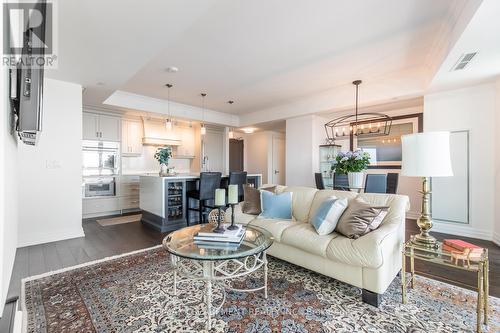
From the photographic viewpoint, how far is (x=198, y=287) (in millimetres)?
2100

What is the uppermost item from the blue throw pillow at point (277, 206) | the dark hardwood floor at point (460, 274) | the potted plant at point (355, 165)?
the potted plant at point (355, 165)

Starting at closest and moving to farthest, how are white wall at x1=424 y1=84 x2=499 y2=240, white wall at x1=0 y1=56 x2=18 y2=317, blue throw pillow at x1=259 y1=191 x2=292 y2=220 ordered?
white wall at x1=0 y1=56 x2=18 y2=317
blue throw pillow at x1=259 y1=191 x2=292 y2=220
white wall at x1=424 y1=84 x2=499 y2=240

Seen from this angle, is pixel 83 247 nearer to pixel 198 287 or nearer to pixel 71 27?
pixel 198 287

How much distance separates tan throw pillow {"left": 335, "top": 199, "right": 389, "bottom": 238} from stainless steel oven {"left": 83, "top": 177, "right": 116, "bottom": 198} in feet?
17.1

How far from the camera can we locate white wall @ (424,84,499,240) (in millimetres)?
3514

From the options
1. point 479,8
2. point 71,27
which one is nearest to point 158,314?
point 71,27

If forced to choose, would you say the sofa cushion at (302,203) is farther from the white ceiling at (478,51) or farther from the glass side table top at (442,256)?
the white ceiling at (478,51)

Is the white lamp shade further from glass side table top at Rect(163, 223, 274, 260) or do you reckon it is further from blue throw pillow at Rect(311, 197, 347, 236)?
glass side table top at Rect(163, 223, 274, 260)

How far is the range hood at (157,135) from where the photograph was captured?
235 inches

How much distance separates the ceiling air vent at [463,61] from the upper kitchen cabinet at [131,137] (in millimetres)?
6276

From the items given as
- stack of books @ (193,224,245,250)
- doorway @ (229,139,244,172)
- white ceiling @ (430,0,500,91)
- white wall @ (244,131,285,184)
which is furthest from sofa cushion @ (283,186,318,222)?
doorway @ (229,139,244,172)

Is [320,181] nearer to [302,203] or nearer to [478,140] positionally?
[302,203]

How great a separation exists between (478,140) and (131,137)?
22.9ft
